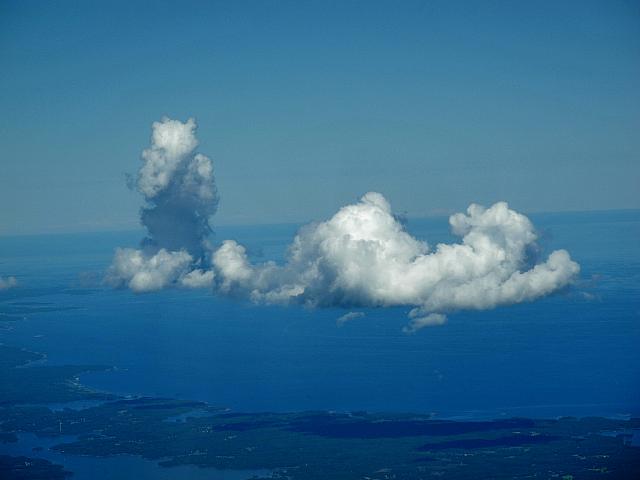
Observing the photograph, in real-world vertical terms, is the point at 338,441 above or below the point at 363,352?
below

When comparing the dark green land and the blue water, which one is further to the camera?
the blue water

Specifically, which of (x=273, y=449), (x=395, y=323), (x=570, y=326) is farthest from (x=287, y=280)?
(x=273, y=449)

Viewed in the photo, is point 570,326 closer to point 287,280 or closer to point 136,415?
point 287,280

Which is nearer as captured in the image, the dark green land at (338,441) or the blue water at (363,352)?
the dark green land at (338,441)

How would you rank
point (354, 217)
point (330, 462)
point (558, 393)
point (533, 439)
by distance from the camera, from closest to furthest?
1. point (330, 462)
2. point (533, 439)
3. point (558, 393)
4. point (354, 217)

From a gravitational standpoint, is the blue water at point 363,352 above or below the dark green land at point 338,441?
above
